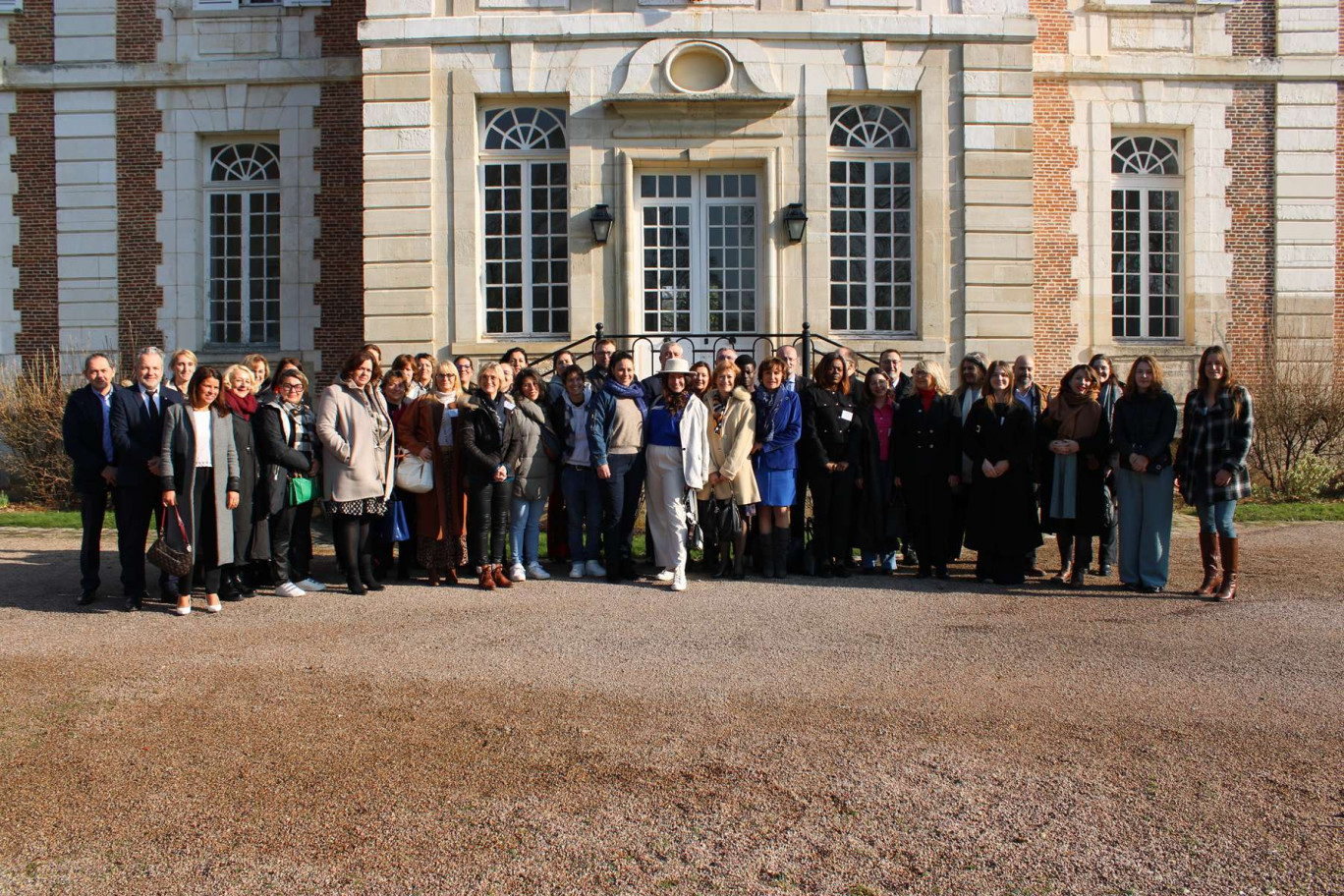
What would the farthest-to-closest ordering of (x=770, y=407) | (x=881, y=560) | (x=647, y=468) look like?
(x=881, y=560), (x=770, y=407), (x=647, y=468)

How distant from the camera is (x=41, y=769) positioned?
4199 millimetres

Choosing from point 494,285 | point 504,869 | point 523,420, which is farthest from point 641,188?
point 504,869

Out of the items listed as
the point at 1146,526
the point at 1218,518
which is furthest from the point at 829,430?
the point at 1218,518

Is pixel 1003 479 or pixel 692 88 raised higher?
pixel 692 88

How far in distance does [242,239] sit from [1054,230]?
421 inches

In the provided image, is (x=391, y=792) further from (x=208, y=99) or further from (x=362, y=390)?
(x=208, y=99)

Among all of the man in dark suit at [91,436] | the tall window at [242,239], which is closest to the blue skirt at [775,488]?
the man in dark suit at [91,436]

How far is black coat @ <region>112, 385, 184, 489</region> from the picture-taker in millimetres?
7215

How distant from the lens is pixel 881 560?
8859 mm

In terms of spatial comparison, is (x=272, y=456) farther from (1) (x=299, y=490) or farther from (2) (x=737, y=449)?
(2) (x=737, y=449)

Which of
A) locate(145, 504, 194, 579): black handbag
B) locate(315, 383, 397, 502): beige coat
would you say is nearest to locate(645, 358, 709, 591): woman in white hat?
locate(315, 383, 397, 502): beige coat

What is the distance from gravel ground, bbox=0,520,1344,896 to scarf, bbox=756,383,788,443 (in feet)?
5.39

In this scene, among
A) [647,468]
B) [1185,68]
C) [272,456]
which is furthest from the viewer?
[1185,68]

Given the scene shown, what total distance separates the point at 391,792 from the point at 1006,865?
2119mm
